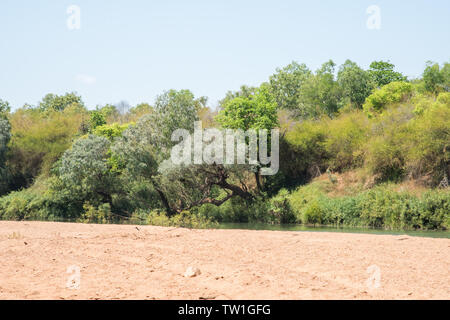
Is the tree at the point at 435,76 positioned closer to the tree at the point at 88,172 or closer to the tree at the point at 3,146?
the tree at the point at 88,172

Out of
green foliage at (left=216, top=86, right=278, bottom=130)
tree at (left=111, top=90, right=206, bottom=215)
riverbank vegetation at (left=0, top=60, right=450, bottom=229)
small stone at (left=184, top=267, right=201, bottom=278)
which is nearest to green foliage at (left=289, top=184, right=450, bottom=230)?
riverbank vegetation at (left=0, top=60, right=450, bottom=229)

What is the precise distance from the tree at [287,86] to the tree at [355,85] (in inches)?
309

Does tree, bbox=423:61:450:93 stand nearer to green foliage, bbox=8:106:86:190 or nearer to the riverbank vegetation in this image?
the riverbank vegetation

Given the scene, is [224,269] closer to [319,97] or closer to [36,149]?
[36,149]

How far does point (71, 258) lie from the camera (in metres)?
11.4

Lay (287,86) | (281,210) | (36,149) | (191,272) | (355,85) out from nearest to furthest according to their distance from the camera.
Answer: (191,272) < (281,210) < (36,149) < (355,85) < (287,86)

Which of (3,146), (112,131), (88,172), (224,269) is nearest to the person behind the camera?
(224,269)

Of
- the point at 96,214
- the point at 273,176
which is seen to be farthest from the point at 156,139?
the point at 273,176

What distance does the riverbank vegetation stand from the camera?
31781 millimetres

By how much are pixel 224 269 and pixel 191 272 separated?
2.32 ft

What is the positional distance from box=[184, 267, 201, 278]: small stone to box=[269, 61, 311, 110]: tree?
173ft

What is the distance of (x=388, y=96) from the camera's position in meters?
44.1
